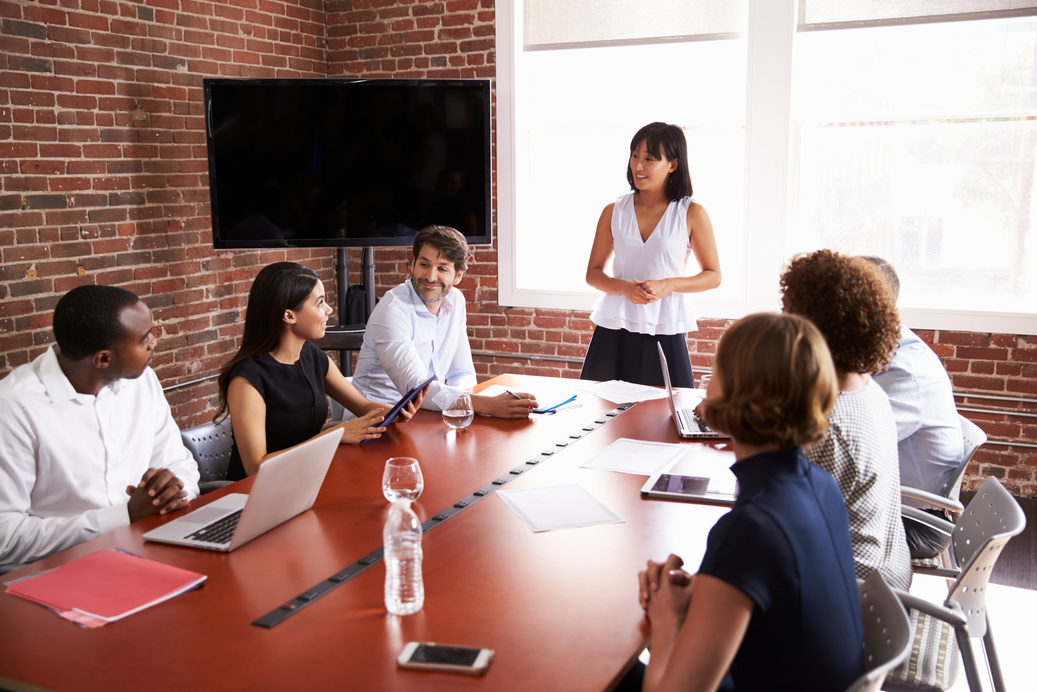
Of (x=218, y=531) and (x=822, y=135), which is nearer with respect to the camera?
(x=218, y=531)

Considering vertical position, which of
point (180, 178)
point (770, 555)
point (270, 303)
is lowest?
point (770, 555)

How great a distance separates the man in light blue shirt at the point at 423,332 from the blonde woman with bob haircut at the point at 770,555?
5.26 ft

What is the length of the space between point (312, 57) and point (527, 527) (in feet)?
14.3

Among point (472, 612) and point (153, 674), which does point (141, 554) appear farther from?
point (472, 612)

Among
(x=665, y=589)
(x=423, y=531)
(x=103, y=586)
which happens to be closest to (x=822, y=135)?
(x=423, y=531)

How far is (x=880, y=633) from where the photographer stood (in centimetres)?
154

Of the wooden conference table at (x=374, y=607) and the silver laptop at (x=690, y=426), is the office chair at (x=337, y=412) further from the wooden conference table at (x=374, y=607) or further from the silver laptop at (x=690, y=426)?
the silver laptop at (x=690, y=426)

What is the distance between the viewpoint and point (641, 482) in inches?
90.4

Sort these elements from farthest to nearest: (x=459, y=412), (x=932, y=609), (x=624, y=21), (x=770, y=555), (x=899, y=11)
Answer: (x=624, y=21)
(x=899, y=11)
(x=459, y=412)
(x=932, y=609)
(x=770, y=555)

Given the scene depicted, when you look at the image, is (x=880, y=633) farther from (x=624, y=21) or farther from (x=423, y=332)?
(x=624, y=21)

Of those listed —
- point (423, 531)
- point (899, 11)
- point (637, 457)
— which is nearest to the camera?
point (423, 531)

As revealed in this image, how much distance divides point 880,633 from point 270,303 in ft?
6.59

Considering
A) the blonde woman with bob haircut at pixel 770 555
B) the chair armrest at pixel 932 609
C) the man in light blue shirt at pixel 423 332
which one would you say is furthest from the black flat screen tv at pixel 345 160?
the blonde woman with bob haircut at pixel 770 555

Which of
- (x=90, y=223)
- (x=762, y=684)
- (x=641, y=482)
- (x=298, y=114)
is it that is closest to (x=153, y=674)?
(x=762, y=684)
